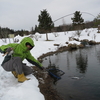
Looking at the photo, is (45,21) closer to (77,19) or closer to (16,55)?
(77,19)

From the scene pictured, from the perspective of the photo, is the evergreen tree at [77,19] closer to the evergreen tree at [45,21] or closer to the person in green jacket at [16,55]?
the evergreen tree at [45,21]

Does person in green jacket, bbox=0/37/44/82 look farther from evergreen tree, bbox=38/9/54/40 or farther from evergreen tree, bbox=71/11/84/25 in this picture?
evergreen tree, bbox=71/11/84/25

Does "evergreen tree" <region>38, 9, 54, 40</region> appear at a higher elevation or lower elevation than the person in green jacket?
higher

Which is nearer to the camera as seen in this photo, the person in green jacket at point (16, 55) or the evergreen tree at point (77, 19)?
the person in green jacket at point (16, 55)

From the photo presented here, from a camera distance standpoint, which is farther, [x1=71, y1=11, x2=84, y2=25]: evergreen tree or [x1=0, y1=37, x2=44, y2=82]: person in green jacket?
[x1=71, y1=11, x2=84, y2=25]: evergreen tree

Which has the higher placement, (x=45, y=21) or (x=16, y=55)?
(x=45, y=21)

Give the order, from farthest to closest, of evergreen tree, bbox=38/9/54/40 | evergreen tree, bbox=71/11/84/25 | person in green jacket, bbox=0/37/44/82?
1. evergreen tree, bbox=71/11/84/25
2. evergreen tree, bbox=38/9/54/40
3. person in green jacket, bbox=0/37/44/82

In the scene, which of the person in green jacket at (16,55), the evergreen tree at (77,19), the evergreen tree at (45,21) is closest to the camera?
the person in green jacket at (16,55)

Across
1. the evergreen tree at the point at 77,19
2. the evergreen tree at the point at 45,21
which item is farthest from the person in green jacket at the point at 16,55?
the evergreen tree at the point at 77,19

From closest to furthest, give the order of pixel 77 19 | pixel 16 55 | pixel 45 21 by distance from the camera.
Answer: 1. pixel 16 55
2. pixel 45 21
3. pixel 77 19

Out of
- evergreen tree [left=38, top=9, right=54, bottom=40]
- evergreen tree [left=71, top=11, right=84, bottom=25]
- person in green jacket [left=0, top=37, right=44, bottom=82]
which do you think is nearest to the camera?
person in green jacket [left=0, top=37, right=44, bottom=82]

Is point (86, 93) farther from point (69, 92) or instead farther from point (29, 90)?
point (29, 90)

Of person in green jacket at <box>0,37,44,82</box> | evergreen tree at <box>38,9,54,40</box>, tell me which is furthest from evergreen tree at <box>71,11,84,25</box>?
person in green jacket at <box>0,37,44,82</box>

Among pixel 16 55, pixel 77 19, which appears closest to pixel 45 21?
pixel 77 19
